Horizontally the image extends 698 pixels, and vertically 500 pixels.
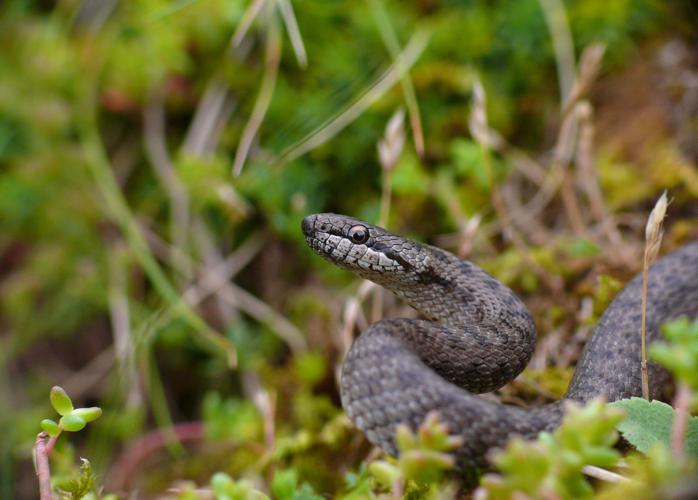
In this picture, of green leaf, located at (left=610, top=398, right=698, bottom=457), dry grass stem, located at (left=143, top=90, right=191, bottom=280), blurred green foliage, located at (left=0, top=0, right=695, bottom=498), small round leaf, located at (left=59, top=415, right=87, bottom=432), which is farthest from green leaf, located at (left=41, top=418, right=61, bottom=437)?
dry grass stem, located at (left=143, top=90, right=191, bottom=280)

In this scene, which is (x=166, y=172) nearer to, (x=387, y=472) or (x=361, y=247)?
(x=361, y=247)

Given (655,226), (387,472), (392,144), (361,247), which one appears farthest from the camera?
(392,144)

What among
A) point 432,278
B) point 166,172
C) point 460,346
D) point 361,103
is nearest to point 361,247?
point 432,278

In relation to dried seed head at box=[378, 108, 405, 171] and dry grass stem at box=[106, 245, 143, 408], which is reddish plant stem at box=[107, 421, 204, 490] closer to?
dry grass stem at box=[106, 245, 143, 408]

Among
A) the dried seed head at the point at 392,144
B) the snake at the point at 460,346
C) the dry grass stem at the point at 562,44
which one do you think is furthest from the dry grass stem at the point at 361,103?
the snake at the point at 460,346

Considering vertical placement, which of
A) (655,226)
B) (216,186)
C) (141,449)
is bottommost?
(141,449)
